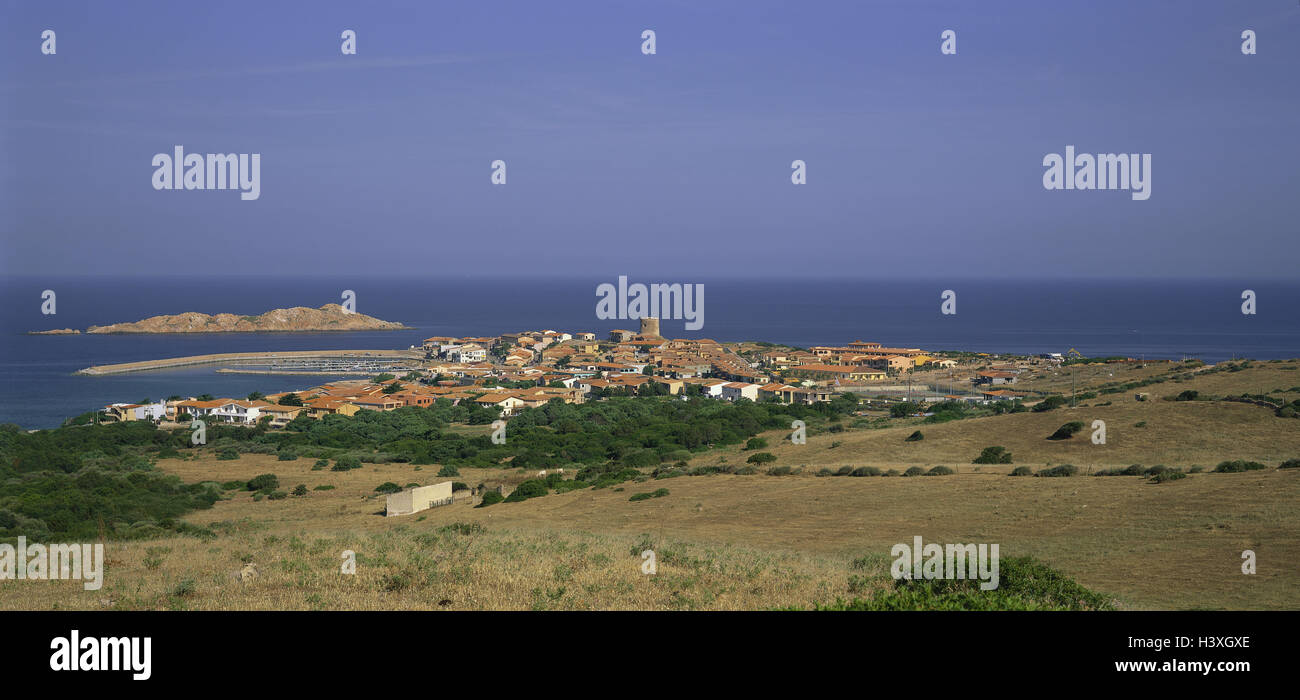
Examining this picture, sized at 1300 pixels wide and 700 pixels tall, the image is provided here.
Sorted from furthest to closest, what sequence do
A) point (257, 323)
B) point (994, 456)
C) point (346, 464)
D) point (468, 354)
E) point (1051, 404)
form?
point (257, 323)
point (468, 354)
point (1051, 404)
point (346, 464)
point (994, 456)

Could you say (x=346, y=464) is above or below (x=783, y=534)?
below

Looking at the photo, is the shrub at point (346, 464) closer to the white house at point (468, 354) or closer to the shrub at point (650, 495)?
the shrub at point (650, 495)

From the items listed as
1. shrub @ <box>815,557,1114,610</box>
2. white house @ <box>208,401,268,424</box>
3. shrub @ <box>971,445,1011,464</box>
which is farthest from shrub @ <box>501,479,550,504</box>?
white house @ <box>208,401,268,424</box>

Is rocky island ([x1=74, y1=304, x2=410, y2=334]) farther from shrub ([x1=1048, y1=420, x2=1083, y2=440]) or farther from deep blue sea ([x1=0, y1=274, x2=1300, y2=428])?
shrub ([x1=1048, y1=420, x2=1083, y2=440])

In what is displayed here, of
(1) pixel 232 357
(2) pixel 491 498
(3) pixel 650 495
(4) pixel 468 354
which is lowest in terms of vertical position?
(2) pixel 491 498

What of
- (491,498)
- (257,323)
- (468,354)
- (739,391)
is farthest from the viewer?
(257,323)

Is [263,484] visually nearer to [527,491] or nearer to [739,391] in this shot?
[527,491]

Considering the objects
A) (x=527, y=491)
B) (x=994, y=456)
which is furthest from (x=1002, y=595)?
(x=994, y=456)

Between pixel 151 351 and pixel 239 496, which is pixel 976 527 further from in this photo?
pixel 151 351
